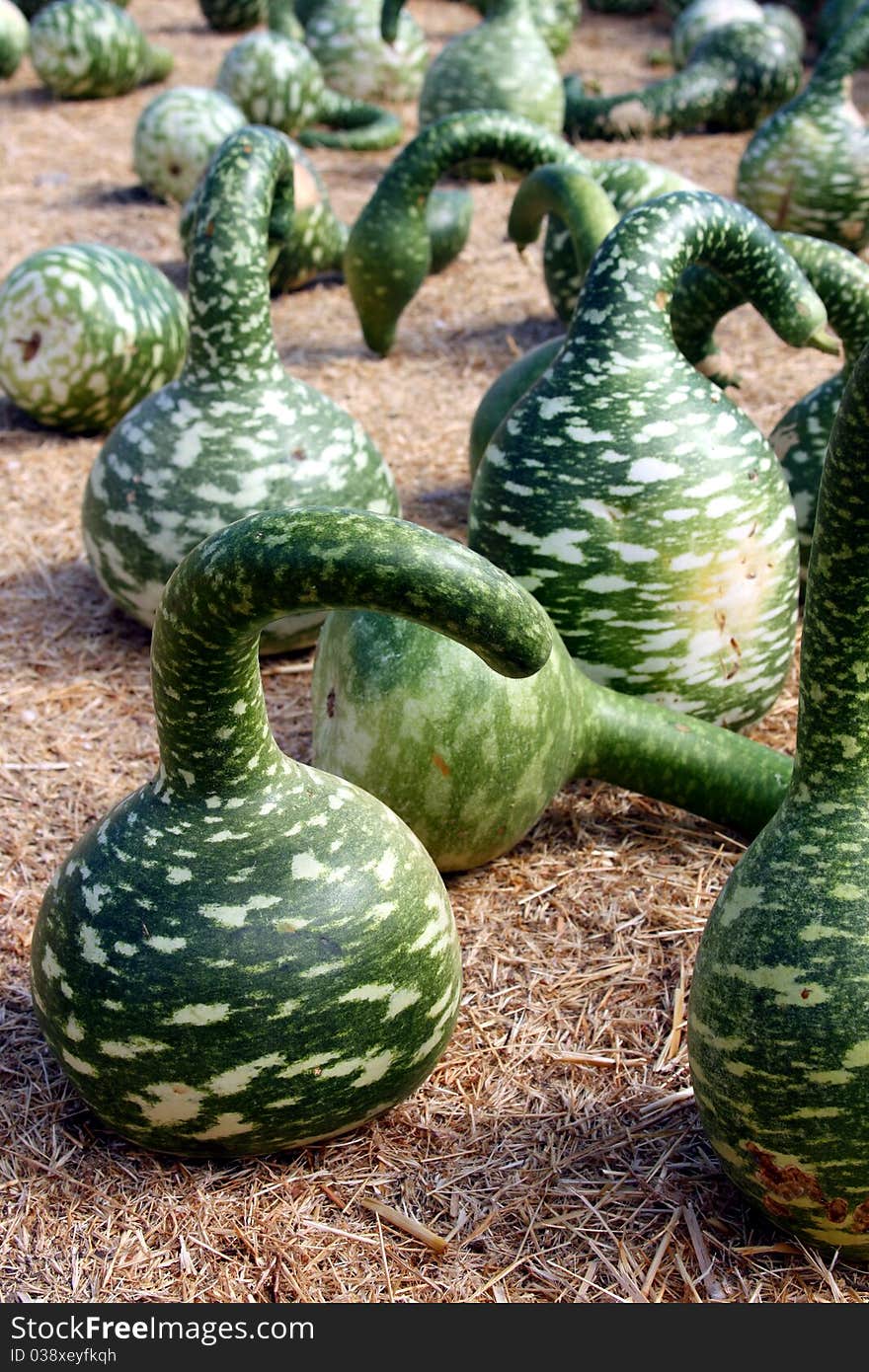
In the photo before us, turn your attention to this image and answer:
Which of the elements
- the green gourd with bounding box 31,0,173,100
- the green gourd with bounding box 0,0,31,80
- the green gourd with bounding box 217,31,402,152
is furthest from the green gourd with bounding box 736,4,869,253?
the green gourd with bounding box 0,0,31,80

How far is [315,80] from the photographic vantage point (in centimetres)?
775

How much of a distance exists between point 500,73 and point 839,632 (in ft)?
20.0

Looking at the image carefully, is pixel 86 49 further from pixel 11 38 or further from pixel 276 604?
pixel 276 604

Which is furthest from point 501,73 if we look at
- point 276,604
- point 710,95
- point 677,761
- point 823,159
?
point 276,604

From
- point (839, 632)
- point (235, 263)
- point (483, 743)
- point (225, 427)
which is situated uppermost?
A: point (839, 632)

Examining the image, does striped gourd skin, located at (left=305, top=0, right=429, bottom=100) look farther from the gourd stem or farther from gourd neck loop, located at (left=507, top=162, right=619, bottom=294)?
the gourd stem

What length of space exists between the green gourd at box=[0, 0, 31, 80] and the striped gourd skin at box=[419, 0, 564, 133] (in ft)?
10.5

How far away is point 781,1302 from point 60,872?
3.76 feet

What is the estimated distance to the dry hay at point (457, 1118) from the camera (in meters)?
1.92

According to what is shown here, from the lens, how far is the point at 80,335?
4.54 m

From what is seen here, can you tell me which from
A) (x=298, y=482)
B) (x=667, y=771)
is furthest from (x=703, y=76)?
(x=667, y=771)

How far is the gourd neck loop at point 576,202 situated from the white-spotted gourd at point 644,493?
1.61ft

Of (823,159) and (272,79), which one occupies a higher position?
(823,159)
